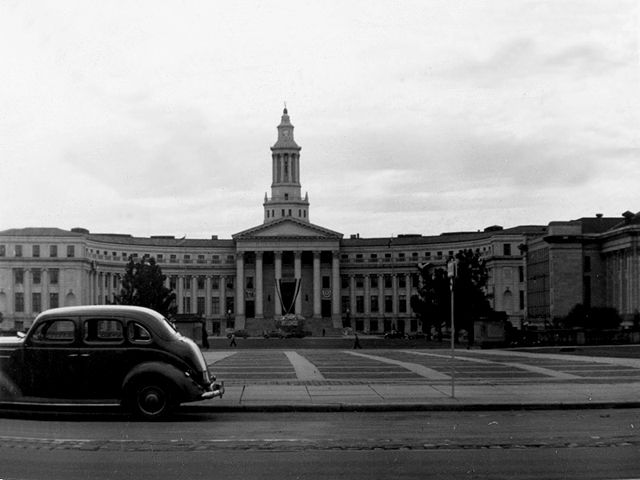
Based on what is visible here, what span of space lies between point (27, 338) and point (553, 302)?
349 feet

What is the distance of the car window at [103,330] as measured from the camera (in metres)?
19.0

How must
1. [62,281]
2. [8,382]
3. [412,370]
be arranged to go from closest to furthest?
[8,382] → [412,370] → [62,281]

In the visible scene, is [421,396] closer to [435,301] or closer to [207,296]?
[435,301]

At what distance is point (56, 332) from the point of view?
19.1m

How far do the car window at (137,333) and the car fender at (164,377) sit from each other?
1.84ft

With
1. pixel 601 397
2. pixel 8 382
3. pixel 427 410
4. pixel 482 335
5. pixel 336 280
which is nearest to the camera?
pixel 8 382

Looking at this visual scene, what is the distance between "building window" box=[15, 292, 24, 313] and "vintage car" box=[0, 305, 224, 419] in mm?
145133

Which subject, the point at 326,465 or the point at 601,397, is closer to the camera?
the point at 326,465

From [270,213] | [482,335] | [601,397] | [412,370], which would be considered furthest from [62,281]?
[601,397]

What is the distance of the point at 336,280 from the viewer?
598ft

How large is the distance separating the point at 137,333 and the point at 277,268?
162 meters

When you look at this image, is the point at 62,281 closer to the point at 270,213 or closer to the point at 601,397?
the point at 270,213

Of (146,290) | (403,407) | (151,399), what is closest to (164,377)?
(151,399)

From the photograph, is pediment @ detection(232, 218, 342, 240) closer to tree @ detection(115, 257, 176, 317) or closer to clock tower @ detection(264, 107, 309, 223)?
clock tower @ detection(264, 107, 309, 223)
